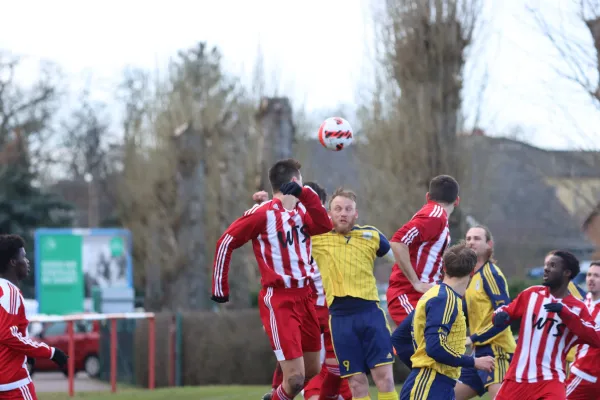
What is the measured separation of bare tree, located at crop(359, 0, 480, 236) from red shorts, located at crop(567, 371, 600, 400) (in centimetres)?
1146

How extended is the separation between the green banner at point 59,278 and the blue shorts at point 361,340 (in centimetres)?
2102

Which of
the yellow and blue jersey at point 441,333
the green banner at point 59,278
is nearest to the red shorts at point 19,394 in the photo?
the yellow and blue jersey at point 441,333

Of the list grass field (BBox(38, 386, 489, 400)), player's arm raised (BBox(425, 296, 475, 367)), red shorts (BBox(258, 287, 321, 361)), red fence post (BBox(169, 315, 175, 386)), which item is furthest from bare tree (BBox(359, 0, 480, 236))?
player's arm raised (BBox(425, 296, 475, 367))

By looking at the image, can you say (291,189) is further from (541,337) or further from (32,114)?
(32,114)

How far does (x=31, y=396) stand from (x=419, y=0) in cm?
1732

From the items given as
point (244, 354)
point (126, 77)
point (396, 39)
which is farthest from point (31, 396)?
point (126, 77)

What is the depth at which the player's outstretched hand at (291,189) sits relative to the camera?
7.83 meters

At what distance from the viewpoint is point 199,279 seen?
27.7m

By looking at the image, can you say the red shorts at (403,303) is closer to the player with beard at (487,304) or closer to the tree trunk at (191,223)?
the player with beard at (487,304)

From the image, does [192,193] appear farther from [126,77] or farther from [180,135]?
[126,77]

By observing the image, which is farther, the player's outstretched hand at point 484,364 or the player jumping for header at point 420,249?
the player jumping for header at point 420,249

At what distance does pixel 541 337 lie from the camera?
7375 mm

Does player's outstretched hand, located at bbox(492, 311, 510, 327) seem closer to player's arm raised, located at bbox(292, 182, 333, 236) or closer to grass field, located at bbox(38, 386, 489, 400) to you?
player's arm raised, located at bbox(292, 182, 333, 236)

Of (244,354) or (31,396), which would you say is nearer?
(31,396)
